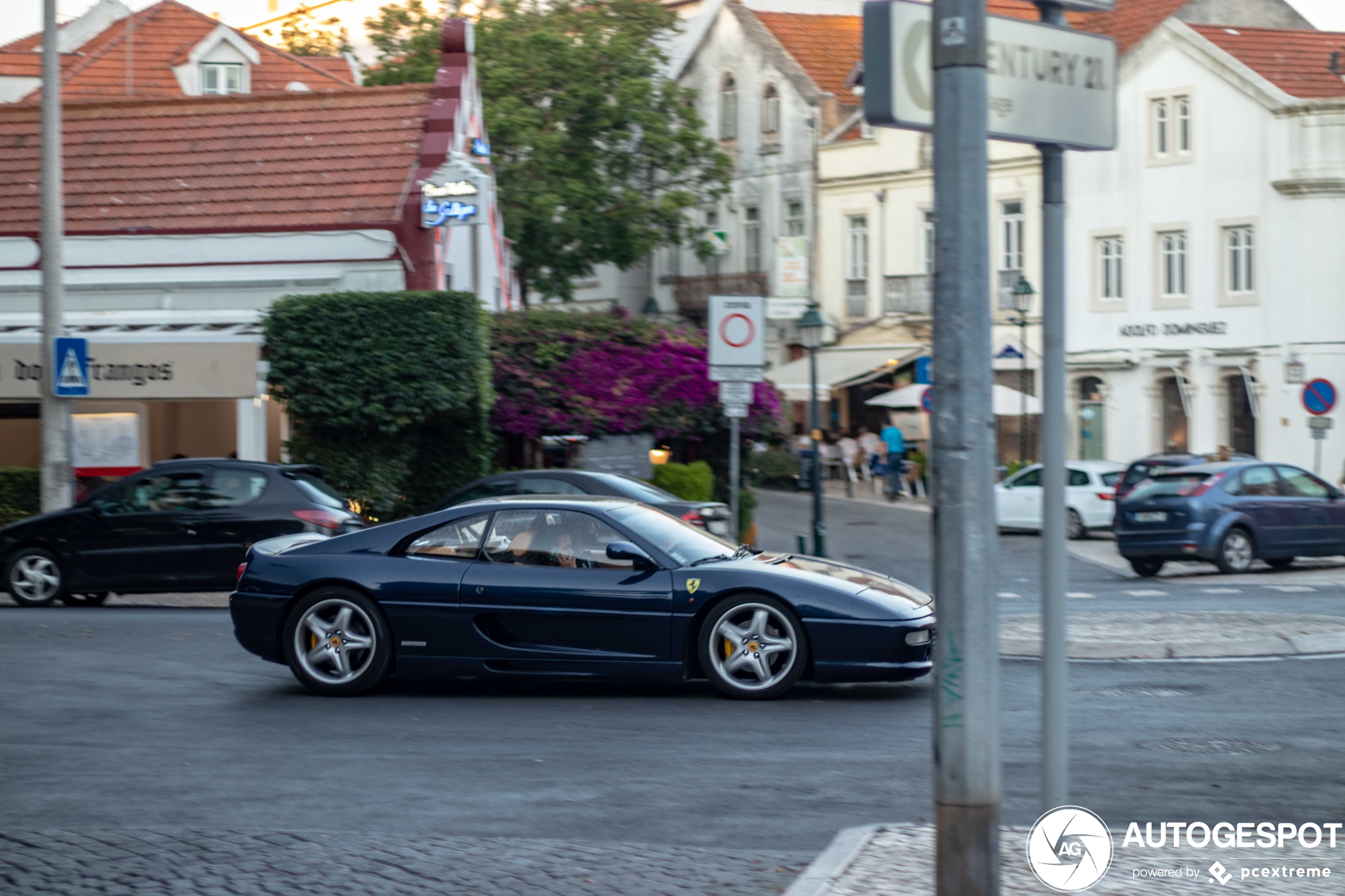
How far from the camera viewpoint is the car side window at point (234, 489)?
16.8 m

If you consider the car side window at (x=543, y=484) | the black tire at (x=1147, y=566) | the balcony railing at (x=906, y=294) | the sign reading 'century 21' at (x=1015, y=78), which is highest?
the balcony railing at (x=906, y=294)

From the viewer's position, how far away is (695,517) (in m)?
16.7

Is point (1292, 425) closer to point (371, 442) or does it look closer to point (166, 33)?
point (371, 442)

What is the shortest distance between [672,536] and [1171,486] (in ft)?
41.0

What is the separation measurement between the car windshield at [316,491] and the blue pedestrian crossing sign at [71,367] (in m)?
3.45

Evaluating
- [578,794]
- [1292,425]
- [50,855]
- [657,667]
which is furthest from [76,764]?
[1292,425]

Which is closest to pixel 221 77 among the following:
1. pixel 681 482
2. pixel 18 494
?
pixel 18 494

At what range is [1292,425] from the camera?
38156 millimetres

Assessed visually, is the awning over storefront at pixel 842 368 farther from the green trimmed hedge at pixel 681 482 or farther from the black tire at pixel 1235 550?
the black tire at pixel 1235 550

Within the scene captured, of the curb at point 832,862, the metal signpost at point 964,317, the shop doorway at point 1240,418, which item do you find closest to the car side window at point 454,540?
the curb at point 832,862

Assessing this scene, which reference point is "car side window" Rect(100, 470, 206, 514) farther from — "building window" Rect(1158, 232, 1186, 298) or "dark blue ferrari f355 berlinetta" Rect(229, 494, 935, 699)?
"building window" Rect(1158, 232, 1186, 298)

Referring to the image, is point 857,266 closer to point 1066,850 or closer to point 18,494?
point 18,494

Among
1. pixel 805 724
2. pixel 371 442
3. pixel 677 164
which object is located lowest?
pixel 805 724

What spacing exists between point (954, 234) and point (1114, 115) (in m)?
0.80
